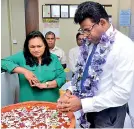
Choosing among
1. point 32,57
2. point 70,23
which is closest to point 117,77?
point 32,57

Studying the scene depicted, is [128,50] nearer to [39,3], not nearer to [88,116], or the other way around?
[88,116]

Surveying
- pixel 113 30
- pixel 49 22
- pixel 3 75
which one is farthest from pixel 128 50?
pixel 49 22

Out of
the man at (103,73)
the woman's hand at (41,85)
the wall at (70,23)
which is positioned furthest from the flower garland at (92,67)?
the wall at (70,23)

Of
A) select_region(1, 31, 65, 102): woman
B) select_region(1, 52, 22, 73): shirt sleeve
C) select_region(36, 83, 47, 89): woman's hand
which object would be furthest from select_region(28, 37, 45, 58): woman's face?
select_region(36, 83, 47, 89): woman's hand

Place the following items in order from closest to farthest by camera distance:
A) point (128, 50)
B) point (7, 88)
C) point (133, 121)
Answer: point (128, 50), point (7, 88), point (133, 121)

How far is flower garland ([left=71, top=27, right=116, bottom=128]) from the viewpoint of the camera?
1210 mm

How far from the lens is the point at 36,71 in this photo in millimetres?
1787

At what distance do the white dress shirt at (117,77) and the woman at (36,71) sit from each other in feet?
2.13

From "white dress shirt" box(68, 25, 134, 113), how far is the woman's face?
77 centimetres

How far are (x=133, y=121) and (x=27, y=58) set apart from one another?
1.20 m

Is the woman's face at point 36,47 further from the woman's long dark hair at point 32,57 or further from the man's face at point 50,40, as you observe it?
the man's face at point 50,40

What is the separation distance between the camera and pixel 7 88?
197 centimetres

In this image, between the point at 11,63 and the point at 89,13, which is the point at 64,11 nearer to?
the point at 11,63

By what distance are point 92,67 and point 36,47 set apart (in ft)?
2.30
